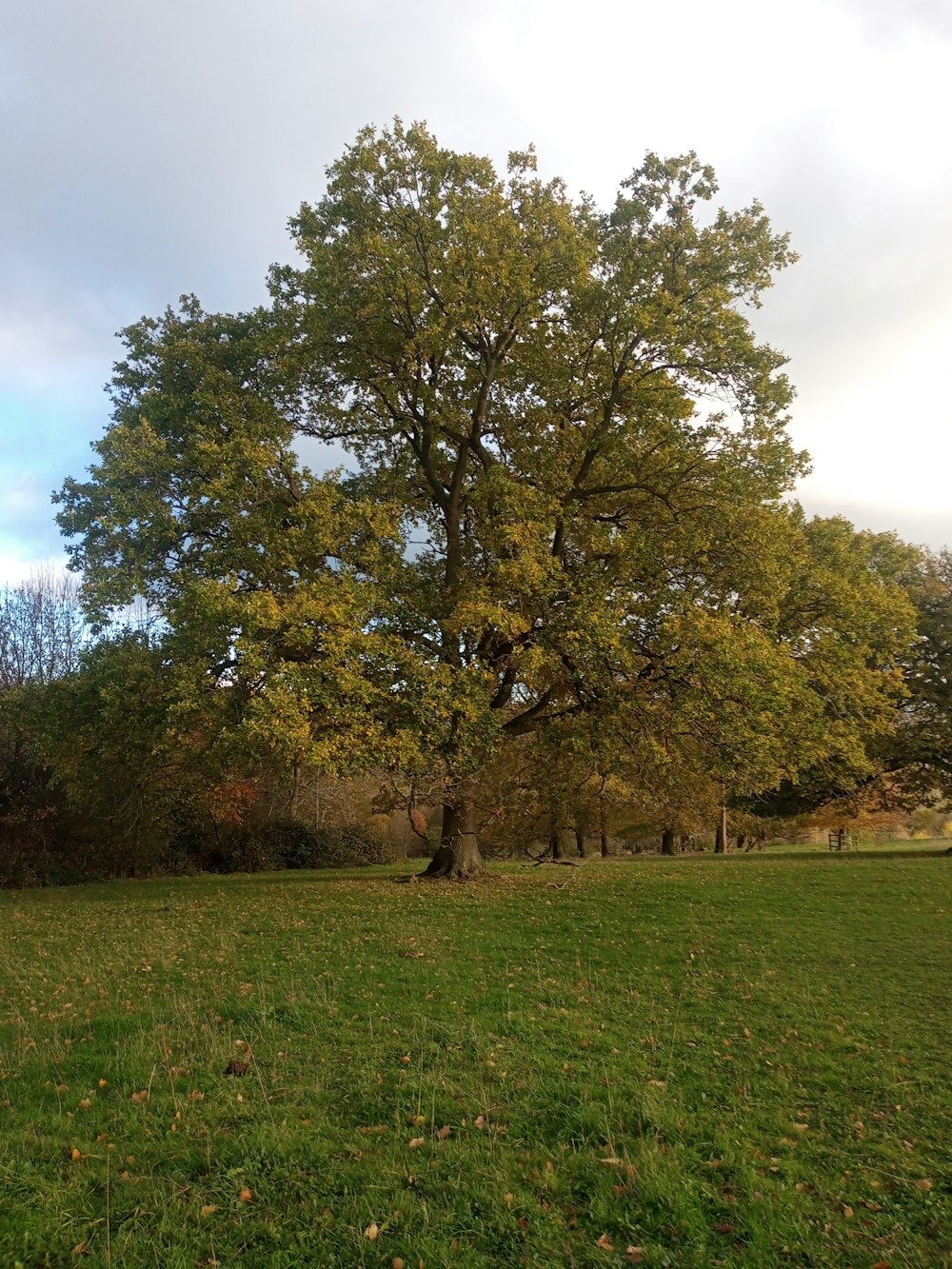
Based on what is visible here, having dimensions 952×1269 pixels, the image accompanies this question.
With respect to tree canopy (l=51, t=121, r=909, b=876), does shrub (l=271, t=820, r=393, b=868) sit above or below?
below

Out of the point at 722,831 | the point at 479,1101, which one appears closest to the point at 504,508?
the point at 479,1101

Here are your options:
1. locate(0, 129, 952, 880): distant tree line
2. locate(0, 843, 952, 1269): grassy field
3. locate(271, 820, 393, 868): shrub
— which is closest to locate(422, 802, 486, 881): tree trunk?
locate(0, 129, 952, 880): distant tree line

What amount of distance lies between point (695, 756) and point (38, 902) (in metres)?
16.8

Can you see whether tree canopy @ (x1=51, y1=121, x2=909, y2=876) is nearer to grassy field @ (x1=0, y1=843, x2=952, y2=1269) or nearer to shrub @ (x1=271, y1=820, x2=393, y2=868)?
grassy field @ (x1=0, y1=843, x2=952, y2=1269)

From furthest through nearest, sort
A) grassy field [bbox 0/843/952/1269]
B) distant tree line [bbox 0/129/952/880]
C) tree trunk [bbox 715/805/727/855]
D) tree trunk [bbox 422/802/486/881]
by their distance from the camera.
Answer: tree trunk [bbox 715/805/727/855], tree trunk [bbox 422/802/486/881], distant tree line [bbox 0/129/952/880], grassy field [bbox 0/843/952/1269]

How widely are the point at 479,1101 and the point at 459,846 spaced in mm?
15091

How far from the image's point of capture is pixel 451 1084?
5.99m

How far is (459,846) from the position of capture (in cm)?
2062

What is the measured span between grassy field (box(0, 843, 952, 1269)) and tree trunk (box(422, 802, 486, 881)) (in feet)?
28.4

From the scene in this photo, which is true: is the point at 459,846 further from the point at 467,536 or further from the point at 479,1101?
the point at 479,1101

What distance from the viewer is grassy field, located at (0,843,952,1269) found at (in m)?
4.21

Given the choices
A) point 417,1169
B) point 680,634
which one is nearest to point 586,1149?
point 417,1169

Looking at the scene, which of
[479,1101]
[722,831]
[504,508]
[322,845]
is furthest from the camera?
[722,831]

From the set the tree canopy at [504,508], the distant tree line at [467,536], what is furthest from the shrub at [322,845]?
the tree canopy at [504,508]
